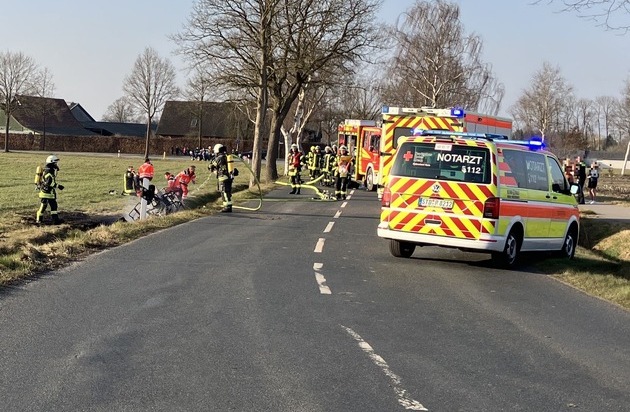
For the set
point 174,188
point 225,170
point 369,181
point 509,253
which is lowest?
point 509,253

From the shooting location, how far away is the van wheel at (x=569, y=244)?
46.5ft

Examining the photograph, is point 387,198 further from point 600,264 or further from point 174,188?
point 174,188

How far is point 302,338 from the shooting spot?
276 inches

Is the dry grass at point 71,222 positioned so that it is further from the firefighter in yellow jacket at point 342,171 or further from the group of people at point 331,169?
the firefighter in yellow jacket at point 342,171

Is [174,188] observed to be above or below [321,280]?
above

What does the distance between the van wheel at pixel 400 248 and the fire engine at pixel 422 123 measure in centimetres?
1067

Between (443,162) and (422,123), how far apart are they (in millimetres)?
12765

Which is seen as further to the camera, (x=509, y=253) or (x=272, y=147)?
(x=272, y=147)

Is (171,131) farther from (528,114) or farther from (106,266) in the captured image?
(106,266)

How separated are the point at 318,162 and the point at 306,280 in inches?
1137

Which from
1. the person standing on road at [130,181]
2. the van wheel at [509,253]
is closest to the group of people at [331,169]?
the person standing on road at [130,181]

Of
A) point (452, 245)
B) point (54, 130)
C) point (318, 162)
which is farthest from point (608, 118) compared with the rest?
point (452, 245)

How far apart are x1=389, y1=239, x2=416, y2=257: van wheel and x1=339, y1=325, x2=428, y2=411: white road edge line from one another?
552cm

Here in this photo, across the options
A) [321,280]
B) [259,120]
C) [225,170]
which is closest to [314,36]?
[259,120]
